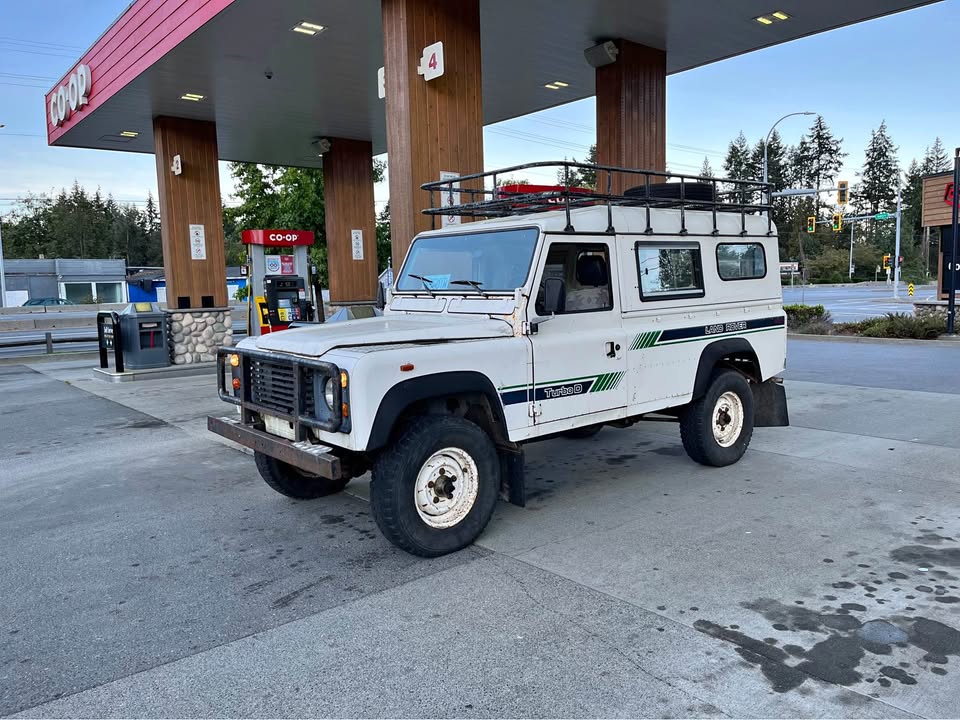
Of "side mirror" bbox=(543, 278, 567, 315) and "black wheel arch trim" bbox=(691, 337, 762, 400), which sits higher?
"side mirror" bbox=(543, 278, 567, 315)

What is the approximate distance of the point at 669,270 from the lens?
6.14 m

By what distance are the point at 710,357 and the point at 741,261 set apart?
3.76 ft

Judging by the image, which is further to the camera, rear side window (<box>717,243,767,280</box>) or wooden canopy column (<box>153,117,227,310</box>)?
wooden canopy column (<box>153,117,227,310</box>)

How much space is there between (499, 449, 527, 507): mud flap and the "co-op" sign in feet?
37.3

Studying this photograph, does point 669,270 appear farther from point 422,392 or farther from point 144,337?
point 144,337

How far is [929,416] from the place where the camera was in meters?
8.54

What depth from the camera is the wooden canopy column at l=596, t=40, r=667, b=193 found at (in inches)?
410

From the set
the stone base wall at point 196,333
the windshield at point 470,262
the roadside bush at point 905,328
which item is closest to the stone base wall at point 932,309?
the roadside bush at point 905,328

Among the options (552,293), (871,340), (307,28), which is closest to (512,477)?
(552,293)

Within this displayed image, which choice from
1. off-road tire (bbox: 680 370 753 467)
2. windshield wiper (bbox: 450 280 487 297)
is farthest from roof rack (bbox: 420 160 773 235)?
off-road tire (bbox: 680 370 753 467)

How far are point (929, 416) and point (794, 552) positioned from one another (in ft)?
17.2

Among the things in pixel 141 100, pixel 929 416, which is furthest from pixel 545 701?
pixel 141 100

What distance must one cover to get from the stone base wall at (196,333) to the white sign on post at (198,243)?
1.09 metres

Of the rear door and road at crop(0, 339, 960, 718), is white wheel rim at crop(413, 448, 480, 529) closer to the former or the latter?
road at crop(0, 339, 960, 718)
